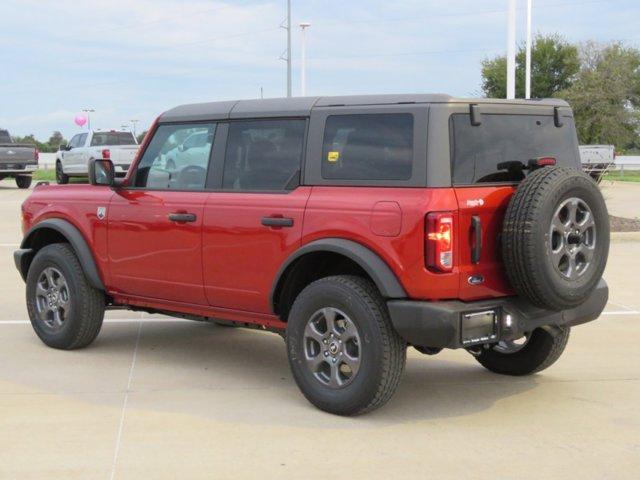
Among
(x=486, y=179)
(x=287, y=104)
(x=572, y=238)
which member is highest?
(x=287, y=104)

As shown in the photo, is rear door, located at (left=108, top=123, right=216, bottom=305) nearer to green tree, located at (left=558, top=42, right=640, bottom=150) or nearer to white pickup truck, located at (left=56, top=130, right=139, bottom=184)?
white pickup truck, located at (left=56, top=130, right=139, bottom=184)

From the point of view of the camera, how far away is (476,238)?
5.22m

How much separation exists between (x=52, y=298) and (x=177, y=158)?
1.63m

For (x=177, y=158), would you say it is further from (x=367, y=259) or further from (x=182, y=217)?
(x=367, y=259)

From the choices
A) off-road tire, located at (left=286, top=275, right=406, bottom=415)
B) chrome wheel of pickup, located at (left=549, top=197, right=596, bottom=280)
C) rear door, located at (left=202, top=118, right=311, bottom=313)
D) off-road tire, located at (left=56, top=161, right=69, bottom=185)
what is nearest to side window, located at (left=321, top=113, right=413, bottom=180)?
rear door, located at (left=202, top=118, right=311, bottom=313)

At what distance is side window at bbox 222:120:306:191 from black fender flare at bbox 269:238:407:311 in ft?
1.70

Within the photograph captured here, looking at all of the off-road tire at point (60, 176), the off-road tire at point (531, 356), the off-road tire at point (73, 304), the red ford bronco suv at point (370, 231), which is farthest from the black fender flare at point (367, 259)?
the off-road tire at point (60, 176)

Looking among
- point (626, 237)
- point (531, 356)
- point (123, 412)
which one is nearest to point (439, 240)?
point (531, 356)

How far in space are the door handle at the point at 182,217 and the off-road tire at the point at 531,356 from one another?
7.14 feet

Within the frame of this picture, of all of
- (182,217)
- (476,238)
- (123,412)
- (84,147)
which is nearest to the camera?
(476,238)

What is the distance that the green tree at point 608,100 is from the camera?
4972cm

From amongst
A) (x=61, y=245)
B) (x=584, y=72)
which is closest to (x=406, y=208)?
(x=61, y=245)

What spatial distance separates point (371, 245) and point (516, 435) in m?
1.30

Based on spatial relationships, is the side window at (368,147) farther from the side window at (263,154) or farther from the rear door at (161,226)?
the rear door at (161,226)
